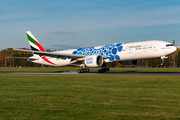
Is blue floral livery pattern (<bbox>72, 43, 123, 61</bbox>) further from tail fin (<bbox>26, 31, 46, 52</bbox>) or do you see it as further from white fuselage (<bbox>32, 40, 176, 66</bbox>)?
tail fin (<bbox>26, 31, 46, 52</bbox>)

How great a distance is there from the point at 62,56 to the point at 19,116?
30143 mm

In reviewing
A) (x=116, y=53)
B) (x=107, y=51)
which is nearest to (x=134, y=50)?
(x=116, y=53)

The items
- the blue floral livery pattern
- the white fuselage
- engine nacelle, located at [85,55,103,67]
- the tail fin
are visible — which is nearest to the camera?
the white fuselage

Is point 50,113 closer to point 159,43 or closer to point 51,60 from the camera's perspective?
point 159,43

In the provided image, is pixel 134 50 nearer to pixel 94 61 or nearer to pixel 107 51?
pixel 107 51

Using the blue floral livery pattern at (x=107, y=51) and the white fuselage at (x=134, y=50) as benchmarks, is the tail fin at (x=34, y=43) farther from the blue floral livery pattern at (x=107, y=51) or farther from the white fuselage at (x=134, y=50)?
the white fuselage at (x=134, y=50)

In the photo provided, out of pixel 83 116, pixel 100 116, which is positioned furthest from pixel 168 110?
pixel 83 116

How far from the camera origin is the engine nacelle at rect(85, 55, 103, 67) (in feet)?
110

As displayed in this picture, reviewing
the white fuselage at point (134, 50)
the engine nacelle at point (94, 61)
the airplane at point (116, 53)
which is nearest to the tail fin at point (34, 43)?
the airplane at point (116, 53)

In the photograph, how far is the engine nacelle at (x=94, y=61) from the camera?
33.4 m

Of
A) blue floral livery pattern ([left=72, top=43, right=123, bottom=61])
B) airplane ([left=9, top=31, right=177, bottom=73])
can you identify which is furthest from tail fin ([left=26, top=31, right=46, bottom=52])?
blue floral livery pattern ([left=72, top=43, right=123, bottom=61])

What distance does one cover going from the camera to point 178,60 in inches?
4715

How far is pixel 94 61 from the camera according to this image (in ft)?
110

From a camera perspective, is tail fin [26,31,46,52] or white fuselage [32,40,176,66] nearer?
white fuselage [32,40,176,66]
